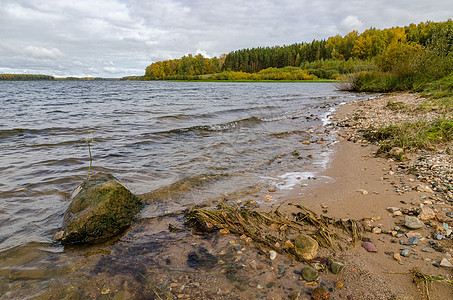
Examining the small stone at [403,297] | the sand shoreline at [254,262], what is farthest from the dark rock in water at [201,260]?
the small stone at [403,297]

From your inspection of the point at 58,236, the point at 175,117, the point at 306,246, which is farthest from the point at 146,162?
the point at 175,117

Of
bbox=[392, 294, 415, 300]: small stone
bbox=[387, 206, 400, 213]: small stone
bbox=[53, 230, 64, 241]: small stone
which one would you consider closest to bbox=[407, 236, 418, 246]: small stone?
bbox=[387, 206, 400, 213]: small stone

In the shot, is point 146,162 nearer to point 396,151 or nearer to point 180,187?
point 180,187

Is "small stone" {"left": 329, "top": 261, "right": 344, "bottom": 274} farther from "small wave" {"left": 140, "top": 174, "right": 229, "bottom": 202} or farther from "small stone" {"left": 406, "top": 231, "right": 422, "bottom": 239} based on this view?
"small wave" {"left": 140, "top": 174, "right": 229, "bottom": 202}

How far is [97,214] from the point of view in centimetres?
382

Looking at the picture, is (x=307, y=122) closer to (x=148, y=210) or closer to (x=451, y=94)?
(x=451, y=94)

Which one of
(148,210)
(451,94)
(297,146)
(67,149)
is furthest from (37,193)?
(451,94)

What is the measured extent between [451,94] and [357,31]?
15583 centimetres

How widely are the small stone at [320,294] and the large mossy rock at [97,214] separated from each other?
3049mm

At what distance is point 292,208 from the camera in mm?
4328

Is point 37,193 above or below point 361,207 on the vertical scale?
below

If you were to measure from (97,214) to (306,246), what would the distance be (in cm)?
319

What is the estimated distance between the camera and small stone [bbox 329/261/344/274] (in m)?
2.71

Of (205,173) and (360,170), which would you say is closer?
(360,170)
